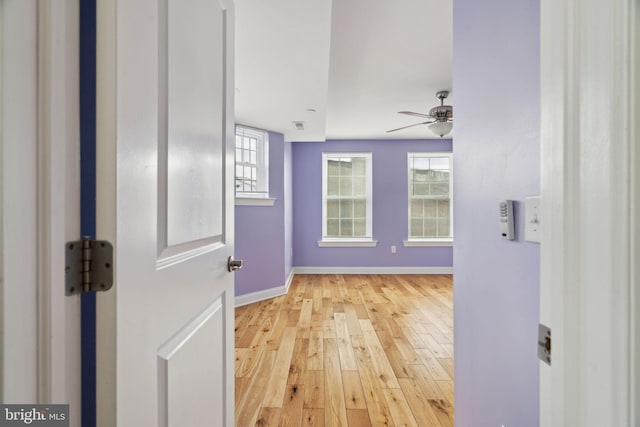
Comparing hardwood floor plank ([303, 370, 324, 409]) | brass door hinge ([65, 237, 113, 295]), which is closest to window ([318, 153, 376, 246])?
hardwood floor plank ([303, 370, 324, 409])

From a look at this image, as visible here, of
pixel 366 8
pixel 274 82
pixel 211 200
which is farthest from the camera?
pixel 274 82

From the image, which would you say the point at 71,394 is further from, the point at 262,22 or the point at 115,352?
the point at 262,22

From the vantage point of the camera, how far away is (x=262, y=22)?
1.65 metres

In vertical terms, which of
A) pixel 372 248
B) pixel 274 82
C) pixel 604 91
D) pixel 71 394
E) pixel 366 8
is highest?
pixel 366 8

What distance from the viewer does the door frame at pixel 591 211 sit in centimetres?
34

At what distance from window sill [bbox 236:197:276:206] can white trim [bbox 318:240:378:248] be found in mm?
1589

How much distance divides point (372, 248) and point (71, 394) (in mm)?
4862

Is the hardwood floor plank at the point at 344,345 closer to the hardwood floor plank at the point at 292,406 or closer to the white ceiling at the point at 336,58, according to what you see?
the hardwood floor plank at the point at 292,406

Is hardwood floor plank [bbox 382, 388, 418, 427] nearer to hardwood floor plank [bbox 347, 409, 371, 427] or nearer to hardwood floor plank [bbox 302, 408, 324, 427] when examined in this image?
hardwood floor plank [bbox 347, 409, 371, 427]

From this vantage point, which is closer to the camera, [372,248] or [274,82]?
[274,82]

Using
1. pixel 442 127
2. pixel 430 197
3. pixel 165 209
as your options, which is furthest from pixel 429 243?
pixel 165 209

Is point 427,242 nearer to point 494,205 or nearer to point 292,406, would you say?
point 292,406

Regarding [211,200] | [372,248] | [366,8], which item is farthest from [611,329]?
[372,248]

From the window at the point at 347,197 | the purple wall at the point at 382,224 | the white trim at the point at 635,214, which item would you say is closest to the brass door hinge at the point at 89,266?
the white trim at the point at 635,214
